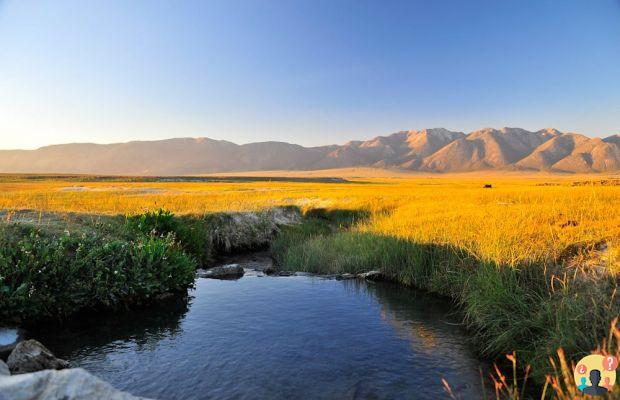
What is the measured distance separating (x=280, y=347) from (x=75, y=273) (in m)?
6.50

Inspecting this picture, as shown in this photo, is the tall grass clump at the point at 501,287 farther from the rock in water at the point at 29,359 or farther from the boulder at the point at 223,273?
the rock in water at the point at 29,359

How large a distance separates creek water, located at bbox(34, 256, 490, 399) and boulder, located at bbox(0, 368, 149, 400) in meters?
2.86

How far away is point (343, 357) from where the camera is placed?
31.1 feet

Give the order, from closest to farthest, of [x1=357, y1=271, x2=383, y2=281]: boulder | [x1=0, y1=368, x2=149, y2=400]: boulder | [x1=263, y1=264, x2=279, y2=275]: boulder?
[x1=0, y1=368, x2=149, y2=400]: boulder → [x1=357, y1=271, x2=383, y2=281]: boulder → [x1=263, y1=264, x2=279, y2=275]: boulder

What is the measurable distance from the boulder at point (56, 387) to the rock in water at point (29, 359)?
2.95 m

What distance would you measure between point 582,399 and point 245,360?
6.63 metres

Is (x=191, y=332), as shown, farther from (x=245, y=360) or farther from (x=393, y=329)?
(x=393, y=329)

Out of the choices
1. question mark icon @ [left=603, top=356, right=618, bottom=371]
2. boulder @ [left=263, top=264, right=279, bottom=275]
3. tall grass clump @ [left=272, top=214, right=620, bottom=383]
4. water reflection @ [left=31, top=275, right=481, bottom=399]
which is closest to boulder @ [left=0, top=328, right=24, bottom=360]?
water reflection @ [left=31, top=275, right=481, bottom=399]

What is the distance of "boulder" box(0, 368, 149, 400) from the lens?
4789 mm

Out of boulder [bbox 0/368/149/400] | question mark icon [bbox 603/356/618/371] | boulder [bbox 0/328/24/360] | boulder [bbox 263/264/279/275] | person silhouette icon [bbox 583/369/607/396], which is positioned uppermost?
question mark icon [bbox 603/356/618/371]

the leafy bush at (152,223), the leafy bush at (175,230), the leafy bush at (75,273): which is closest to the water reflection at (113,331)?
the leafy bush at (75,273)

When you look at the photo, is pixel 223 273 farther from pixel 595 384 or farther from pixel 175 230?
pixel 595 384

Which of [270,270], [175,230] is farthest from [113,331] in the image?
[270,270]

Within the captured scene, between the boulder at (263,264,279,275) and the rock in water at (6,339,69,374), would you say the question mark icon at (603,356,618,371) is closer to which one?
the rock in water at (6,339,69,374)
